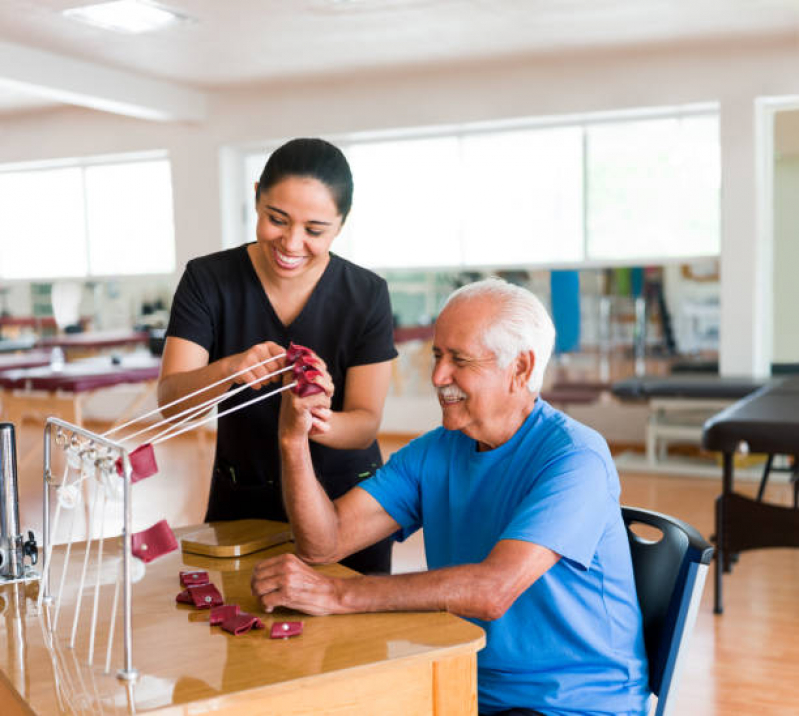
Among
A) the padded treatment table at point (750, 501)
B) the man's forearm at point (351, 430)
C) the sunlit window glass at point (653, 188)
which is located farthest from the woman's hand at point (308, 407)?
the sunlit window glass at point (653, 188)

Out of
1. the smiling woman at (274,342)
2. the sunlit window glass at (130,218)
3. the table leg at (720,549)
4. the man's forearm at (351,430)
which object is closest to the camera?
the man's forearm at (351,430)

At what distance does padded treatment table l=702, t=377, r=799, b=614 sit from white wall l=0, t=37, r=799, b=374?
2549mm

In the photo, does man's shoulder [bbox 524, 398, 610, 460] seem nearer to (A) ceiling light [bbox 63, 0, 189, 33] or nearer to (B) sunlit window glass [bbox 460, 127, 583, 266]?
(A) ceiling light [bbox 63, 0, 189, 33]

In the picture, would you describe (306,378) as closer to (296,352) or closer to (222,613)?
(296,352)

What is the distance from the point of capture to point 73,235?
325 inches

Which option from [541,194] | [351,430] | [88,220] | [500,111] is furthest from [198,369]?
[88,220]

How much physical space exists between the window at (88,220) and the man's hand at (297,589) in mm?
6519

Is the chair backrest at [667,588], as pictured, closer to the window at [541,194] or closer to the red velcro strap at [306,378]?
the red velcro strap at [306,378]

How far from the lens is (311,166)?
5.37ft

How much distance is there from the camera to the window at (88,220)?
25.6 ft

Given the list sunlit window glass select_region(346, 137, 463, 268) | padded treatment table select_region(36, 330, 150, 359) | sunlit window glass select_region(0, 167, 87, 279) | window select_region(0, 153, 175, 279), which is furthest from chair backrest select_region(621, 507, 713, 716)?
sunlit window glass select_region(0, 167, 87, 279)

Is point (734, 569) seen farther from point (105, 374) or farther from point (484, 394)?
point (105, 374)

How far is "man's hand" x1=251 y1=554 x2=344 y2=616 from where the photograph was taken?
1.32m

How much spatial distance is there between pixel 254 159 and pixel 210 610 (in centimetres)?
636
